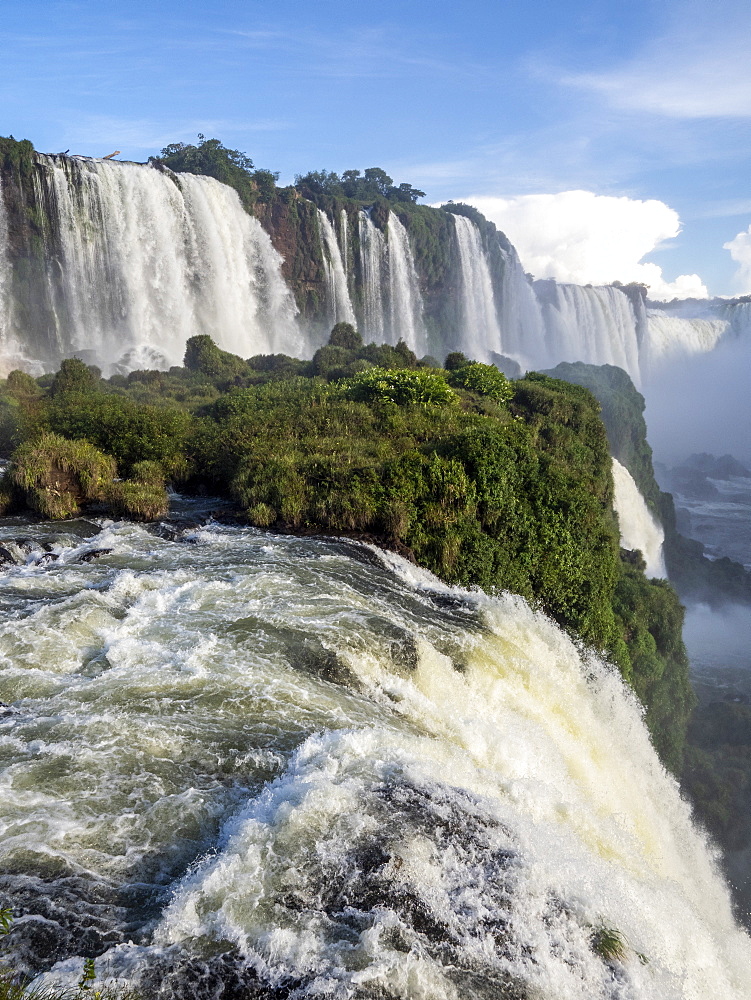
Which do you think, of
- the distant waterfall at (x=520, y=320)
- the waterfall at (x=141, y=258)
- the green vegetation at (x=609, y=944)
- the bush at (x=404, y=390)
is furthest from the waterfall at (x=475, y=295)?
the green vegetation at (x=609, y=944)

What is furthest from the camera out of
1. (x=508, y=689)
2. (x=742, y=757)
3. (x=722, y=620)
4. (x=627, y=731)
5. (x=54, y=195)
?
(x=54, y=195)

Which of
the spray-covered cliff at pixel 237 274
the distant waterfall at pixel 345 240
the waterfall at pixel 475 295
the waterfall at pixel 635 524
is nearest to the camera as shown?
the waterfall at pixel 635 524

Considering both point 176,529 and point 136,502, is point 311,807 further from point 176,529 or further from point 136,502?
point 136,502

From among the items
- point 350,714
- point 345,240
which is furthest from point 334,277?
point 350,714

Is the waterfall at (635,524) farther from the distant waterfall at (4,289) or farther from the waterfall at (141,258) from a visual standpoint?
the distant waterfall at (4,289)

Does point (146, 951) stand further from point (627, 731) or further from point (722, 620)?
point (722, 620)

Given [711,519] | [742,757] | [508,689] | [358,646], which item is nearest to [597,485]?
[742,757]
